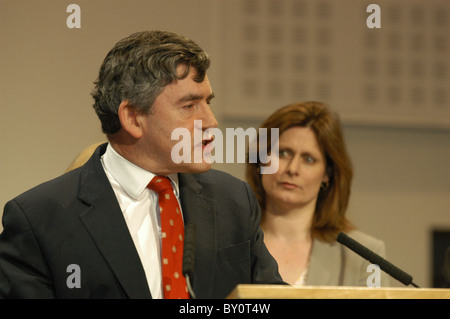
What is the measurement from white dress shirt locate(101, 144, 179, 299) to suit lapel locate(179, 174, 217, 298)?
52 mm

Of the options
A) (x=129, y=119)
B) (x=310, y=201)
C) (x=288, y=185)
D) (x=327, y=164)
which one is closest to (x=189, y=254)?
(x=129, y=119)

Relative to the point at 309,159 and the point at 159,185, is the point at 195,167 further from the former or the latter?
the point at 309,159

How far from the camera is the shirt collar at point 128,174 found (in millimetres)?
1981

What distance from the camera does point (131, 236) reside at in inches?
73.5

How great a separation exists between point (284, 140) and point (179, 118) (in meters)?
1.11

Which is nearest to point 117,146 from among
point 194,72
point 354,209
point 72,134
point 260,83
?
point 194,72

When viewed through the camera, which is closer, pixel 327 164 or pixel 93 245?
pixel 93 245

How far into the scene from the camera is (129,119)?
2.07m

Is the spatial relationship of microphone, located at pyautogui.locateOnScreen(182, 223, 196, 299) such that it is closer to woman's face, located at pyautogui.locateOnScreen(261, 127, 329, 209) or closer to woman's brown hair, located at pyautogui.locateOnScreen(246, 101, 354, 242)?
woman's face, located at pyautogui.locateOnScreen(261, 127, 329, 209)

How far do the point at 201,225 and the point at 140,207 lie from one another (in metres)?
0.19

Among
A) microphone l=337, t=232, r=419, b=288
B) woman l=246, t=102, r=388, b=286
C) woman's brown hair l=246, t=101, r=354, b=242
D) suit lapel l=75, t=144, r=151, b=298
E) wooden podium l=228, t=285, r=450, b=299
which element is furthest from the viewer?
woman's brown hair l=246, t=101, r=354, b=242

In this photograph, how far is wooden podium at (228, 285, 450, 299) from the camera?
1.37 metres

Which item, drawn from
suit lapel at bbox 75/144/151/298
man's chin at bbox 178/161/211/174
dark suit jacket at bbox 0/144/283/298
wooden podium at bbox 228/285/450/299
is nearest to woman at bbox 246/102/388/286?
dark suit jacket at bbox 0/144/283/298

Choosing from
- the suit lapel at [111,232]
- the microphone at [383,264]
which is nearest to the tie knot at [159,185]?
the suit lapel at [111,232]
